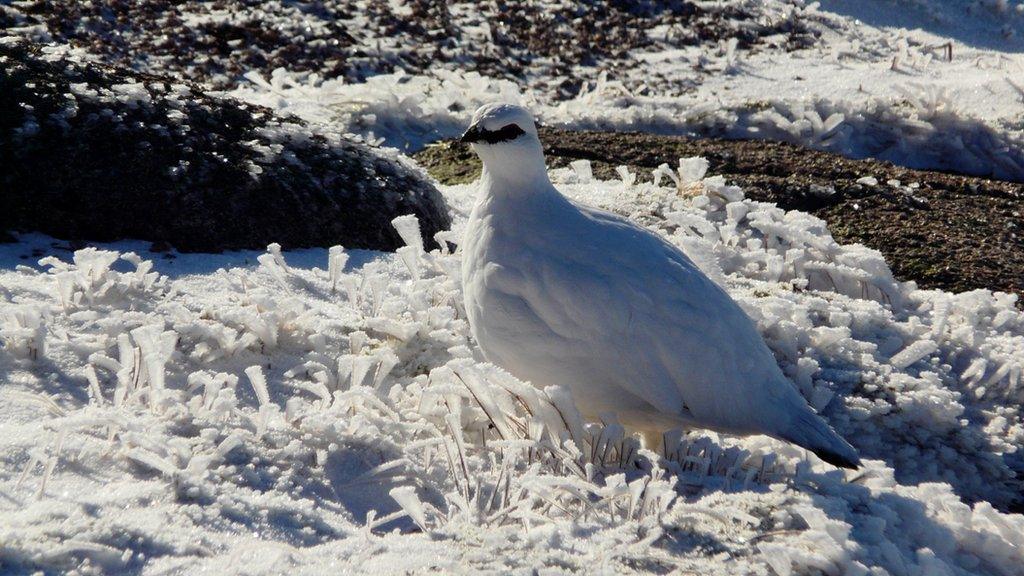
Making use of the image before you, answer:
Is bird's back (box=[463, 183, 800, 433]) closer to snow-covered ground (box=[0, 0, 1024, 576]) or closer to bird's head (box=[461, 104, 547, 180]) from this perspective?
snow-covered ground (box=[0, 0, 1024, 576])

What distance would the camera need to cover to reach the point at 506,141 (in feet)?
10.6

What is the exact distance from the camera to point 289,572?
2090 millimetres

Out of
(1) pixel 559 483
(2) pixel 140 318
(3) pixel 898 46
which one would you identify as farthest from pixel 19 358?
(3) pixel 898 46

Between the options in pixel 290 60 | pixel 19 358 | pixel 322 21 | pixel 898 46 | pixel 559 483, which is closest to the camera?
pixel 559 483

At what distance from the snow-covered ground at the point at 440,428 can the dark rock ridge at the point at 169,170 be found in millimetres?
144

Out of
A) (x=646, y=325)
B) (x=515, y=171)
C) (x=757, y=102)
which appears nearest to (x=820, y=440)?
(x=646, y=325)

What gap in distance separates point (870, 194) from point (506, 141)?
2.77m

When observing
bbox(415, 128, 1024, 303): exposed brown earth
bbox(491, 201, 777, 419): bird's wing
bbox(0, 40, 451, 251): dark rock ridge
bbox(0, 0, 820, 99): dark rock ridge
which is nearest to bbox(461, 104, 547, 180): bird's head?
bbox(491, 201, 777, 419): bird's wing

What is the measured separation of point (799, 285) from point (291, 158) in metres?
2.21

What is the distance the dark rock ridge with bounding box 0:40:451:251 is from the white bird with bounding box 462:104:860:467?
1.48m

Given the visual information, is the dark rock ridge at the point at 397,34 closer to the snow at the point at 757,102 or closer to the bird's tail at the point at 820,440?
the snow at the point at 757,102

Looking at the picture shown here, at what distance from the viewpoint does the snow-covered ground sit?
2.23m

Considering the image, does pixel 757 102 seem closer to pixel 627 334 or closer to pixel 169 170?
pixel 169 170

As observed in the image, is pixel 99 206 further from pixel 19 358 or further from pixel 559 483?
pixel 559 483
